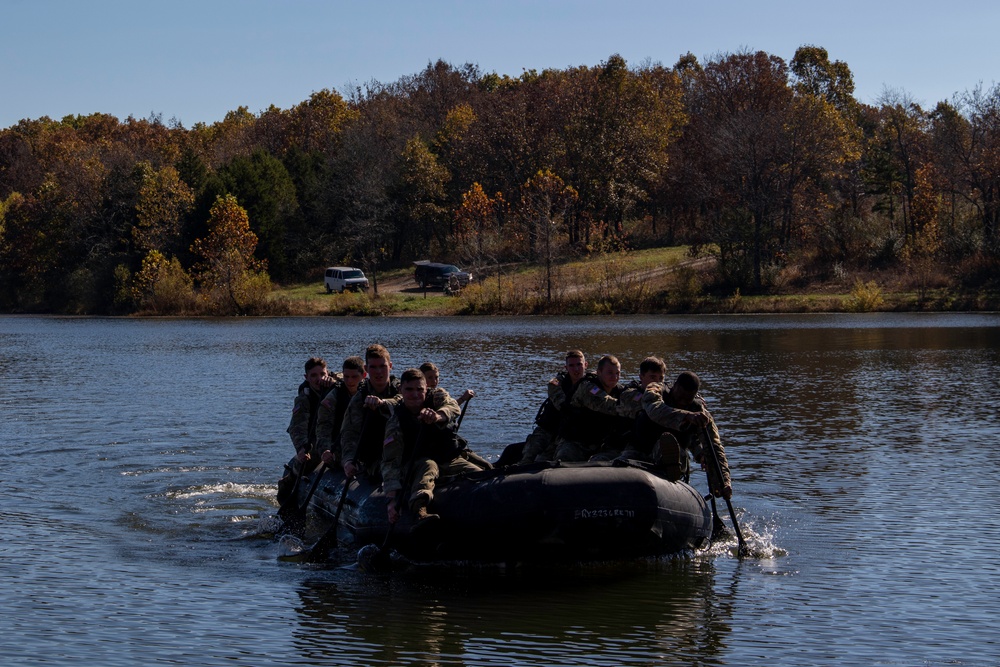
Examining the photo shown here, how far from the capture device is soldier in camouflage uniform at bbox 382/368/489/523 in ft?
42.0

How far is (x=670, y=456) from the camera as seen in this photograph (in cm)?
1339

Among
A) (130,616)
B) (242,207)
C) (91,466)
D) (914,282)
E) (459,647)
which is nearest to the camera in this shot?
(459,647)

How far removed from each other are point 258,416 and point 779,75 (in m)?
66.2

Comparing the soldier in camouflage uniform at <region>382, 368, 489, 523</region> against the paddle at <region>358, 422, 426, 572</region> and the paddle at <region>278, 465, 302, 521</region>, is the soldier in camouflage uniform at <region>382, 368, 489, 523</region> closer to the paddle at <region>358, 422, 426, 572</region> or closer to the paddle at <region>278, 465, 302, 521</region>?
the paddle at <region>358, 422, 426, 572</region>

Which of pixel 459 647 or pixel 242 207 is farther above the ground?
pixel 242 207

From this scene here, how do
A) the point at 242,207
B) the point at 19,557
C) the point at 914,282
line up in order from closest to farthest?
the point at 19,557, the point at 914,282, the point at 242,207

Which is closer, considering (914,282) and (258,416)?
(258,416)

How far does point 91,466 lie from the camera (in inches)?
840

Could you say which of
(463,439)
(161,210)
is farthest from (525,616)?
(161,210)

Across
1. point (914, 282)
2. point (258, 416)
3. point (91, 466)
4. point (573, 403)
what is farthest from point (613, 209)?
point (573, 403)

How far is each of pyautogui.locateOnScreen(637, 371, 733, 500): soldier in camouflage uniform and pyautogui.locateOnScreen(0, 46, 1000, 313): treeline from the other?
5199cm

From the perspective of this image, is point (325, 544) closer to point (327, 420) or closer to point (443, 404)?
point (327, 420)

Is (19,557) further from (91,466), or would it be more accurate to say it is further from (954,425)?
(954,425)

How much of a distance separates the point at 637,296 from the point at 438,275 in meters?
15.6
